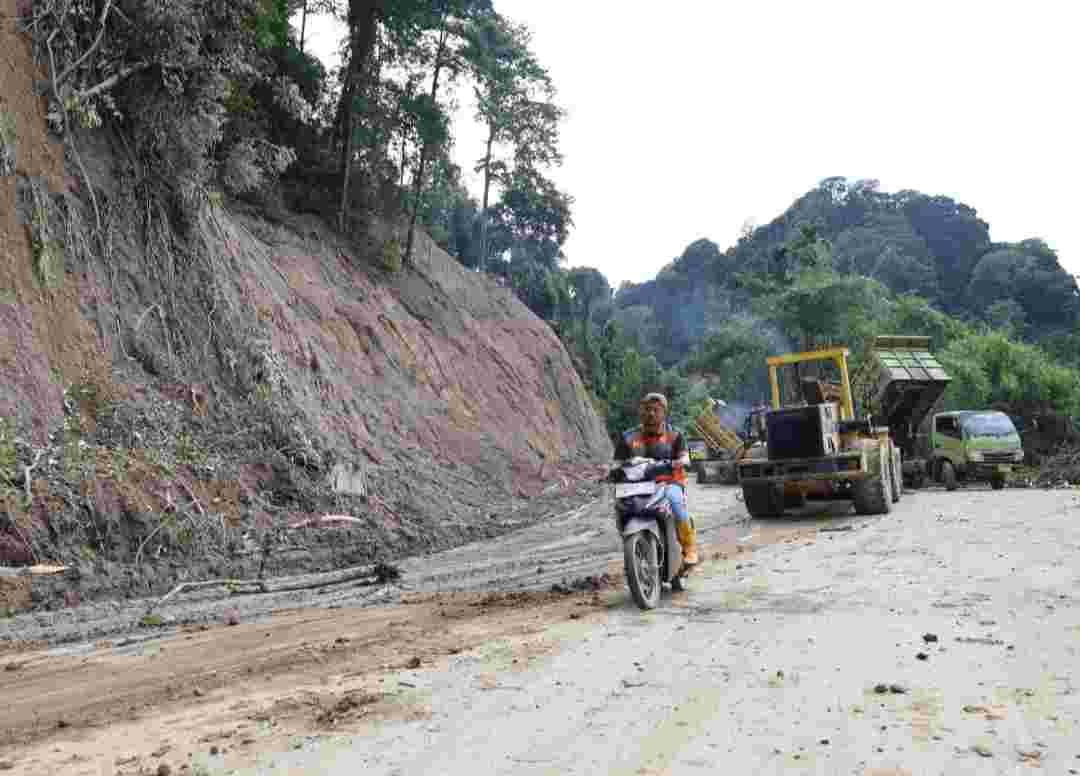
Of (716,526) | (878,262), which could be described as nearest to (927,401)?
(716,526)

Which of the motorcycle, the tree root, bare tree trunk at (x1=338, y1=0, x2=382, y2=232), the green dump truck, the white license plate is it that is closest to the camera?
the motorcycle

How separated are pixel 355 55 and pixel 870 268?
186 feet

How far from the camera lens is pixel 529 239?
197 feet

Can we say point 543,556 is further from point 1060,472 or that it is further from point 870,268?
point 870,268

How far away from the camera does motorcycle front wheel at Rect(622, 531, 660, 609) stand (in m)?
7.22

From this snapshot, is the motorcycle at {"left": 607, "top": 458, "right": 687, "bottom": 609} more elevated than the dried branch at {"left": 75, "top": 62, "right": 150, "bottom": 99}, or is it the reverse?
the dried branch at {"left": 75, "top": 62, "right": 150, "bottom": 99}

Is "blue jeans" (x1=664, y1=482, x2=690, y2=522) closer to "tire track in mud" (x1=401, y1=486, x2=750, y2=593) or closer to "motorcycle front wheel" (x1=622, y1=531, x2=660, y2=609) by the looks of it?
"motorcycle front wheel" (x1=622, y1=531, x2=660, y2=609)

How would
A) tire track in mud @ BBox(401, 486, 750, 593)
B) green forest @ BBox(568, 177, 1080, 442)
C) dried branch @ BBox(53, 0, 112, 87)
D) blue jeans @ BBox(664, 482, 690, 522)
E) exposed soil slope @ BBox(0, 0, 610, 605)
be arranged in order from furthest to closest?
green forest @ BBox(568, 177, 1080, 442) → dried branch @ BBox(53, 0, 112, 87) → exposed soil slope @ BBox(0, 0, 610, 605) → tire track in mud @ BBox(401, 486, 750, 593) → blue jeans @ BBox(664, 482, 690, 522)

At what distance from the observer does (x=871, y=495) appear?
15117 mm

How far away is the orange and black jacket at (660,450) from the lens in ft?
25.3

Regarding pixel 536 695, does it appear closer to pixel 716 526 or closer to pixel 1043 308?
pixel 716 526

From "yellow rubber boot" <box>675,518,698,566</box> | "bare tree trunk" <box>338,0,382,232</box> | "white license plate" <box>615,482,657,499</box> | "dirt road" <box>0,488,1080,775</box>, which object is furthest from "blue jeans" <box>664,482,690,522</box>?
"bare tree trunk" <box>338,0,382,232</box>

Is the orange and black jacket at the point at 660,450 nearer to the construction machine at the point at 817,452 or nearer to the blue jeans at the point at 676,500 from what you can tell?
the blue jeans at the point at 676,500

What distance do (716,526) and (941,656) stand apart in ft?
32.1
